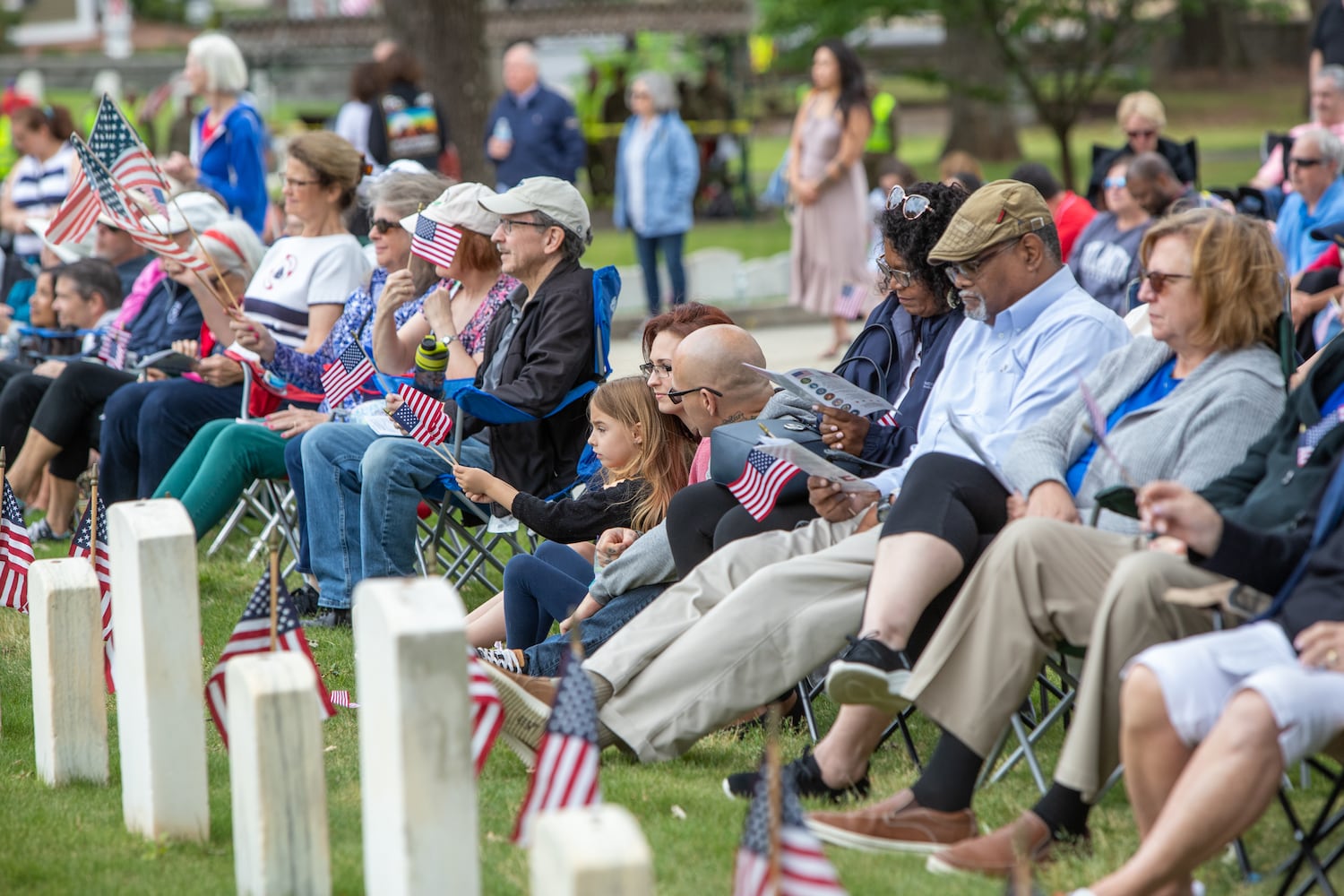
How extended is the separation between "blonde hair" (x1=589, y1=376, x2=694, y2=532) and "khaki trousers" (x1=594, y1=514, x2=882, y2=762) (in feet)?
2.24

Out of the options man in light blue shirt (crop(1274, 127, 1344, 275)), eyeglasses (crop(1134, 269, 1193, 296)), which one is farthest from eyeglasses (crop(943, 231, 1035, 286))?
man in light blue shirt (crop(1274, 127, 1344, 275))

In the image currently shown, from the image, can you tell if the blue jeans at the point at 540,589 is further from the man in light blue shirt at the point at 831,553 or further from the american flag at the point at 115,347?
the american flag at the point at 115,347

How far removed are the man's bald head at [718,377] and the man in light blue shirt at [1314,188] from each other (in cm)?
385

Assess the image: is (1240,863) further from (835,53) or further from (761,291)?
(761,291)

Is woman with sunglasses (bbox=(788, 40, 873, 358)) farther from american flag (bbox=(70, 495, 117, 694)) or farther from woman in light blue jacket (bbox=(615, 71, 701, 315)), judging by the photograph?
american flag (bbox=(70, 495, 117, 694))

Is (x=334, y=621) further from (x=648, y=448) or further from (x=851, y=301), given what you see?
(x=851, y=301)

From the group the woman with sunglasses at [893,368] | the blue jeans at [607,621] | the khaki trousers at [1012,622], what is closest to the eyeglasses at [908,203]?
the woman with sunglasses at [893,368]

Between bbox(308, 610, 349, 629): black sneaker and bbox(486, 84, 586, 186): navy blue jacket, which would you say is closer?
bbox(308, 610, 349, 629): black sneaker

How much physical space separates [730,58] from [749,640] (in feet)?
64.5

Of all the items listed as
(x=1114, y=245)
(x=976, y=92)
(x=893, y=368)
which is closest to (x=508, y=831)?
(x=893, y=368)

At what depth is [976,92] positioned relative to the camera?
71.5 ft

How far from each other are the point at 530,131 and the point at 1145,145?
530 centimetres

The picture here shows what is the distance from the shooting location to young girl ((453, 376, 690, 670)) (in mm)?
4977

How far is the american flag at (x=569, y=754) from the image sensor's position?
2.97 metres
